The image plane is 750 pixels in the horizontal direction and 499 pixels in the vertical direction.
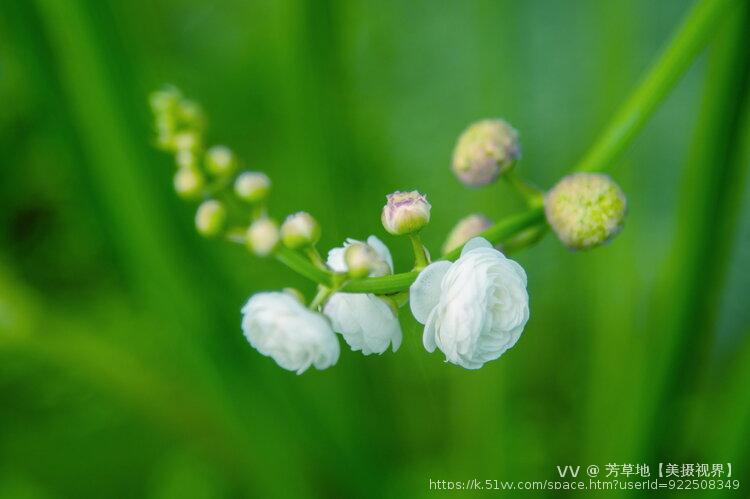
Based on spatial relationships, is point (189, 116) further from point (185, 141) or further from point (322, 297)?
point (322, 297)

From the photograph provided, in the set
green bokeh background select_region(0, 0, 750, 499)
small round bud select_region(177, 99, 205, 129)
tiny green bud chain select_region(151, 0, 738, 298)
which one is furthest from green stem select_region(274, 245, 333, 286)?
green bokeh background select_region(0, 0, 750, 499)

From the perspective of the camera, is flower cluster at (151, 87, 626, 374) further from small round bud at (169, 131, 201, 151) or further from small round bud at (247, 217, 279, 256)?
small round bud at (169, 131, 201, 151)

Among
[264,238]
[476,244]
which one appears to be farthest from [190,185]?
[476,244]

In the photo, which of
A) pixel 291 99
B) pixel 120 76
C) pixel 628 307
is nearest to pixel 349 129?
pixel 291 99

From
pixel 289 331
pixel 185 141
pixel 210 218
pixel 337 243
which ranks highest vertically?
pixel 337 243

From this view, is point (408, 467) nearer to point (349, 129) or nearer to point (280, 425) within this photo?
point (280, 425)
